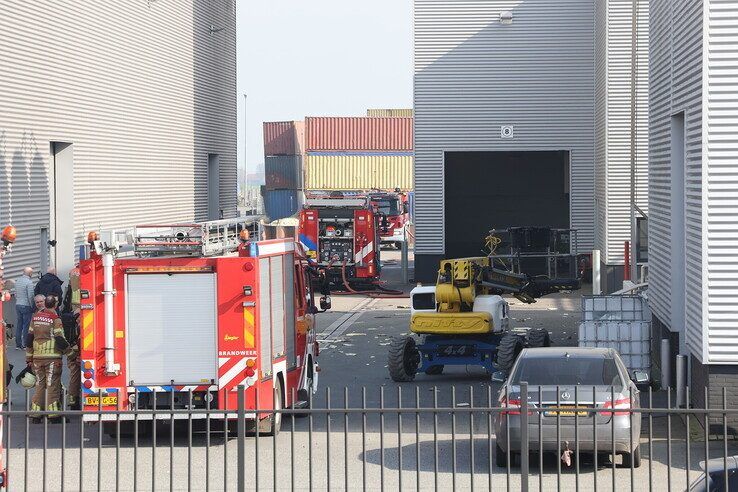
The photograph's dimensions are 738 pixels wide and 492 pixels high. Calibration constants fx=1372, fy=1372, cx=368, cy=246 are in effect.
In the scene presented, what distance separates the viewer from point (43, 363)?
18219 millimetres

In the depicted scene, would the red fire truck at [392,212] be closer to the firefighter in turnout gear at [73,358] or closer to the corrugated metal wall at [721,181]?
the firefighter in turnout gear at [73,358]

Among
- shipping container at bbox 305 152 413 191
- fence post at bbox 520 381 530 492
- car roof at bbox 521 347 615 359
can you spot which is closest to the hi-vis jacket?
car roof at bbox 521 347 615 359

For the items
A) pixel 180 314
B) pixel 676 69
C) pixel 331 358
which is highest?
pixel 676 69

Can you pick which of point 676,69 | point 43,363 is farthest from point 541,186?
point 43,363

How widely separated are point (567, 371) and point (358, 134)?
70105mm

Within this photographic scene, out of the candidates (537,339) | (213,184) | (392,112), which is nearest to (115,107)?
(213,184)

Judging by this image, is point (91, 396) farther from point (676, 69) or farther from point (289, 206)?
point (289, 206)

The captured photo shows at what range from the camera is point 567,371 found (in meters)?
15.6

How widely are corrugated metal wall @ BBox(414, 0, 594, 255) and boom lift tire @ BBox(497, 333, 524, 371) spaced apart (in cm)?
2197

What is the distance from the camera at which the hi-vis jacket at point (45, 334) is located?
17969mm

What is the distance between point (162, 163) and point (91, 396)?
2444 centimetres

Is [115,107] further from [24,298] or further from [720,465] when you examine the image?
[720,465]

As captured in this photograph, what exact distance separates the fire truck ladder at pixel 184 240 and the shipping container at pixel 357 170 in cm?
6498

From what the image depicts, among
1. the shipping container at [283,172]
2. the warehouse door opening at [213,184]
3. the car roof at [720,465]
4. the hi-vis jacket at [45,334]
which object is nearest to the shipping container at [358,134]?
the shipping container at [283,172]
